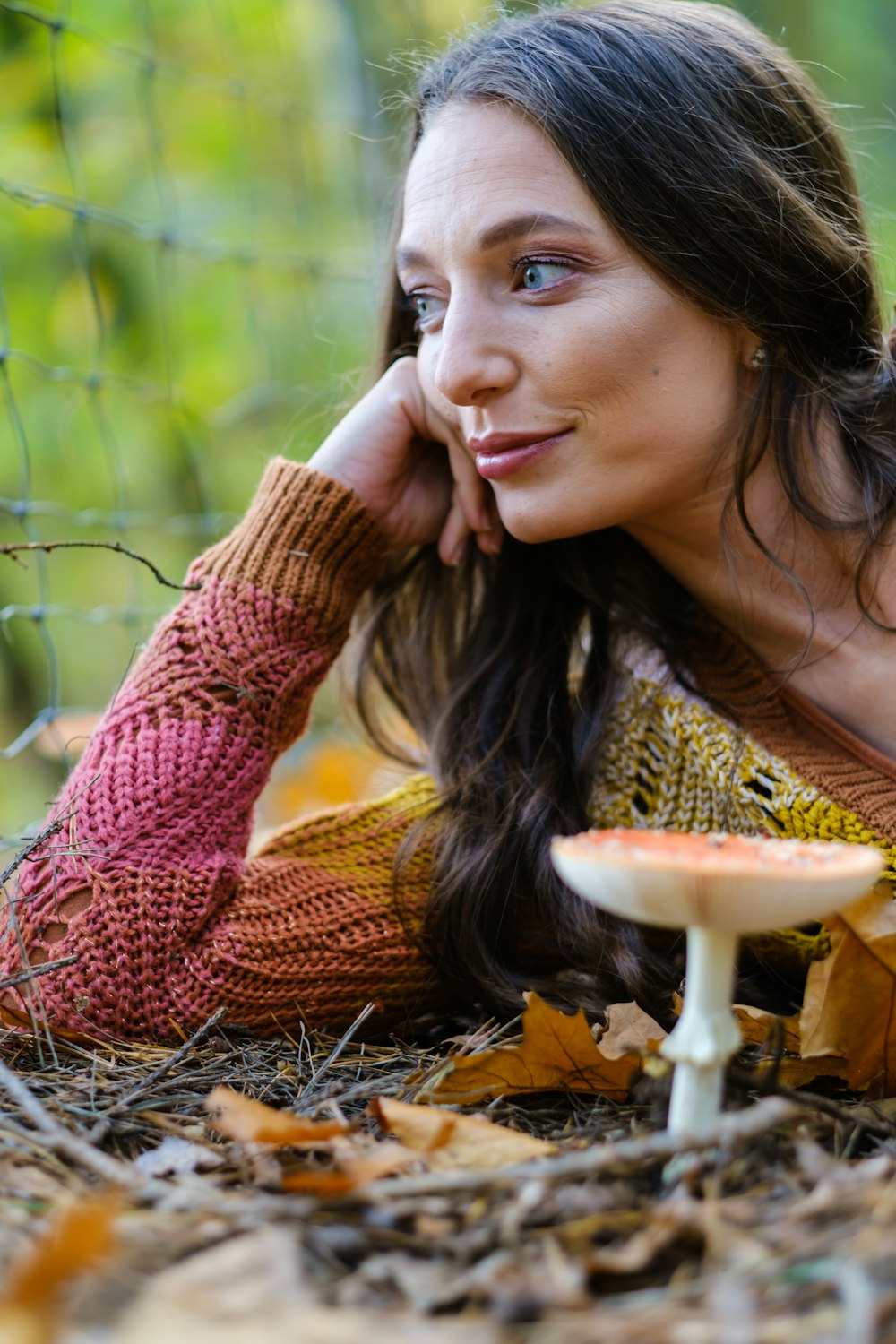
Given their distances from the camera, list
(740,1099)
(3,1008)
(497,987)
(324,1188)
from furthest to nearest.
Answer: (497,987), (3,1008), (740,1099), (324,1188)

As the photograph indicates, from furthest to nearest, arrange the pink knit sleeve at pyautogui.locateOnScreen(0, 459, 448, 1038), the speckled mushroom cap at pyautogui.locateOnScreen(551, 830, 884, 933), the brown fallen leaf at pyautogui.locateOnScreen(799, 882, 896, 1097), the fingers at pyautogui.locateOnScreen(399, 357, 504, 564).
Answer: the fingers at pyautogui.locateOnScreen(399, 357, 504, 564) < the pink knit sleeve at pyautogui.locateOnScreen(0, 459, 448, 1038) < the brown fallen leaf at pyautogui.locateOnScreen(799, 882, 896, 1097) < the speckled mushroom cap at pyautogui.locateOnScreen(551, 830, 884, 933)

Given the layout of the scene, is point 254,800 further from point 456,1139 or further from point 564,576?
point 456,1139

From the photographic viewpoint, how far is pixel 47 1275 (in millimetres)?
707

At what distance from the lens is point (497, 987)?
1705 millimetres

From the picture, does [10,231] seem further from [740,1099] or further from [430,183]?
[740,1099]

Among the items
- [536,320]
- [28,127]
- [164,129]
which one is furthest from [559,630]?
[164,129]

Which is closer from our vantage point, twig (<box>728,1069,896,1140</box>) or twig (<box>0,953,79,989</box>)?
twig (<box>728,1069,896,1140</box>)

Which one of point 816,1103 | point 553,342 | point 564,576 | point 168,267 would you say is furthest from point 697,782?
point 168,267

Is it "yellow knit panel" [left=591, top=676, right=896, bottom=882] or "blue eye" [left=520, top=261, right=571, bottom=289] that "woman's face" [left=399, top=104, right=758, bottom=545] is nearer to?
"blue eye" [left=520, top=261, right=571, bottom=289]

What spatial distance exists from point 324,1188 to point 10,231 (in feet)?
12.6

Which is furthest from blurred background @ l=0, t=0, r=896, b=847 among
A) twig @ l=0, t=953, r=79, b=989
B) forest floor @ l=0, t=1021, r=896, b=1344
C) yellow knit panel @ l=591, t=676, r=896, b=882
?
forest floor @ l=0, t=1021, r=896, b=1344

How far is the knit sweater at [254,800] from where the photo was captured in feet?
5.29

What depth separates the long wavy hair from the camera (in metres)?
1.67

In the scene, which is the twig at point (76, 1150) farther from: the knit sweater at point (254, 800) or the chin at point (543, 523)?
the chin at point (543, 523)
